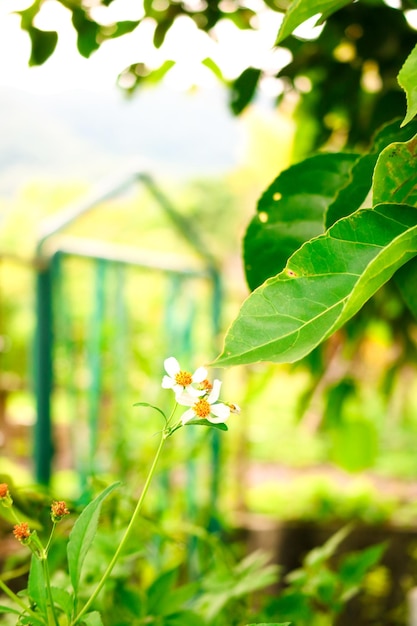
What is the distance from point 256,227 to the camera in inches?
21.8

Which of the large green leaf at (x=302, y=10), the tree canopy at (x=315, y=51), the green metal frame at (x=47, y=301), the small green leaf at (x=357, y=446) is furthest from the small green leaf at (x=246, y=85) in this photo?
the small green leaf at (x=357, y=446)

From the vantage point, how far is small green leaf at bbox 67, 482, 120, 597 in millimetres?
418

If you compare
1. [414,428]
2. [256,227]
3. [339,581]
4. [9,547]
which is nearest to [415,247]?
[256,227]

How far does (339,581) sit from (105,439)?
1097 mm

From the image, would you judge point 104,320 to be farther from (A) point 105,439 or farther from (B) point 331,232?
(B) point 331,232

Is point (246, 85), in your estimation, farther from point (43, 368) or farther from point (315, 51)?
Answer: point (43, 368)

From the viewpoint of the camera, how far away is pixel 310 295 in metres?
0.36

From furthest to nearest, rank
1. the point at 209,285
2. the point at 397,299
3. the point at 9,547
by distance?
the point at 209,285
the point at 9,547
the point at 397,299

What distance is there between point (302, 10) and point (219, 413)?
213 millimetres

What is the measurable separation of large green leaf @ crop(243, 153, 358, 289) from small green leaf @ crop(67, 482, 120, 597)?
0.66 ft

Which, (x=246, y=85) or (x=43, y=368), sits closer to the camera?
(x=246, y=85)

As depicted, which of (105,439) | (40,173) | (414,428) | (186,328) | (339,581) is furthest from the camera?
(414,428)

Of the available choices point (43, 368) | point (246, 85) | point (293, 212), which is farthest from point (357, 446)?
point (293, 212)

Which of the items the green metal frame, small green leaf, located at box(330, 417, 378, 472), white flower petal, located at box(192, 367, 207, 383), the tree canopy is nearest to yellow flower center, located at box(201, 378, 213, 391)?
white flower petal, located at box(192, 367, 207, 383)
